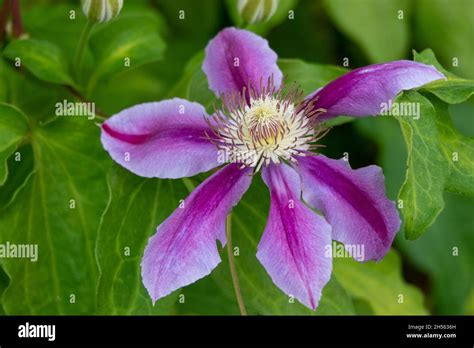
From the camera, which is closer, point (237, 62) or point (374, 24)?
point (237, 62)

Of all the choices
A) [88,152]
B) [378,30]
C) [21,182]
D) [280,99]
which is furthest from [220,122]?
[378,30]

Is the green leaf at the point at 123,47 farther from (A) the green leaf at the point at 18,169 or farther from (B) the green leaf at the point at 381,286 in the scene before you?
(B) the green leaf at the point at 381,286

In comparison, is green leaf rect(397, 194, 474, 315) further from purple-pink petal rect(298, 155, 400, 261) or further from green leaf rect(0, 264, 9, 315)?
green leaf rect(0, 264, 9, 315)

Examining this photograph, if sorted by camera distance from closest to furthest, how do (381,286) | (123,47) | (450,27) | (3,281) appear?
1. (3,281)
2. (123,47)
3. (381,286)
4. (450,27)

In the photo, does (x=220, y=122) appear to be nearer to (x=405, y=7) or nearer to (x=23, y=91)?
(x=23, y=91)

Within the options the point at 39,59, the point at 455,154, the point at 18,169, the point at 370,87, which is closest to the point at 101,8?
the point at 39,59

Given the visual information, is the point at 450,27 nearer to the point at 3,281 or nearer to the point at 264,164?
the point at 264,164

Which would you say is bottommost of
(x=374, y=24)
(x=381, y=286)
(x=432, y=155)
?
(x=381, y=286)
